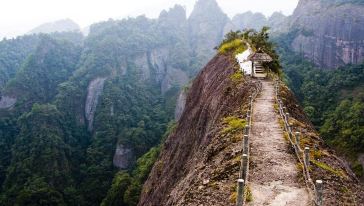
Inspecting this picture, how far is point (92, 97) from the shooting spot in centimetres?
13038

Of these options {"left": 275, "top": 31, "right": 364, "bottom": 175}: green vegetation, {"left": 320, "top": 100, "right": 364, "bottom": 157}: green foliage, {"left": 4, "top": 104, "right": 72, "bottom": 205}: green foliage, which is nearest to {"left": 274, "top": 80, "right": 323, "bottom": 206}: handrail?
{"left": 275, "top": 31, "right": 364, "bottom": 175}: green vegetation

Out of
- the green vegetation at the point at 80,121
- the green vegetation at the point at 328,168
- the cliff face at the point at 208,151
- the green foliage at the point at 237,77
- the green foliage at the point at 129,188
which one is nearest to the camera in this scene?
the cliff face at the point at 208,151

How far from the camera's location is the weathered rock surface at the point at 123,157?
318 feet

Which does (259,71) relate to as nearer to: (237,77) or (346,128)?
(237,77)

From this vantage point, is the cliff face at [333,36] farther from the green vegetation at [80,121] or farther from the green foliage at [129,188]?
the green foliage at [129,188]

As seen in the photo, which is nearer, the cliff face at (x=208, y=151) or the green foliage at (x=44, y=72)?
the cliff face at (x=208, y=151)

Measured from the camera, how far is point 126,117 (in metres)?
118

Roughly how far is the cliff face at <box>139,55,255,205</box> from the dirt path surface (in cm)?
69

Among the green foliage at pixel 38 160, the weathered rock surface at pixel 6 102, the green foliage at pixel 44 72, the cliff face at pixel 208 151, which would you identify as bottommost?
the green foliage at pixel 38 160

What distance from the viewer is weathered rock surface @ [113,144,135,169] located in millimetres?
96856

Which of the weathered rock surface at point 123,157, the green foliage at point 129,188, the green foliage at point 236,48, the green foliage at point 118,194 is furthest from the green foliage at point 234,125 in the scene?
the weathered rock surface at point 123,157

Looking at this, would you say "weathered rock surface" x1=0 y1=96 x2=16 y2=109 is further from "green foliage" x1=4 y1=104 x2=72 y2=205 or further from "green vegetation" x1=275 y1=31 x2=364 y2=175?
"green vegetation" x1=275 y1=31 x2=364 y2=175

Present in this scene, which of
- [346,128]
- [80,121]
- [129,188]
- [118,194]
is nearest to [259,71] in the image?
[129,188]

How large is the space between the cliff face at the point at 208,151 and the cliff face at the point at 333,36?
92975mm
